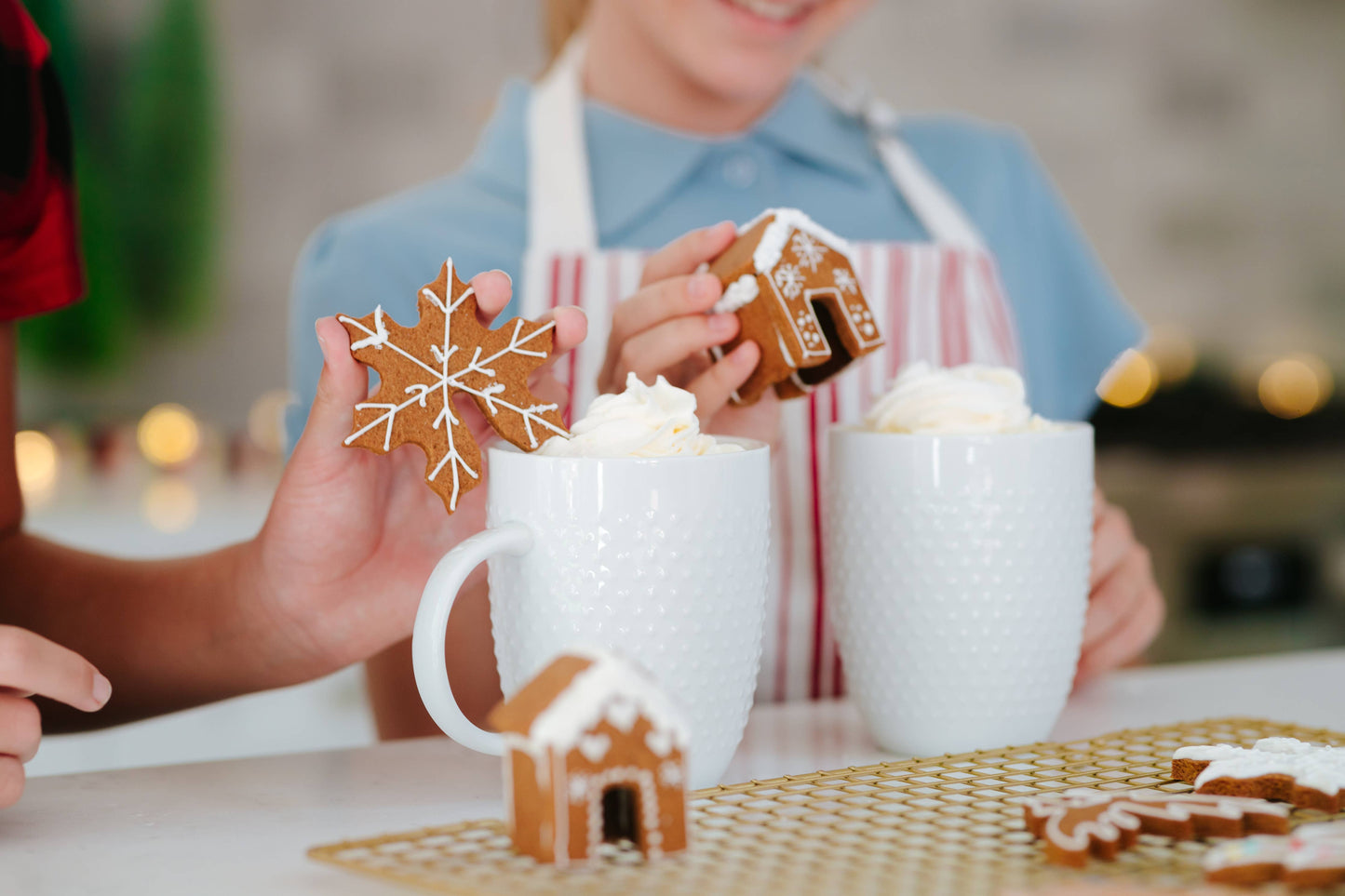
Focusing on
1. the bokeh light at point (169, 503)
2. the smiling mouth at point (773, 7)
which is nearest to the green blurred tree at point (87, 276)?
the bokeh light at point (169, 503)

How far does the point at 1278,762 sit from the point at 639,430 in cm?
34

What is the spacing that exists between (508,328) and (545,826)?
0.27 meters

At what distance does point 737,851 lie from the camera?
535 mm

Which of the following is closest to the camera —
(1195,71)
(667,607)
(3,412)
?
(667,607)

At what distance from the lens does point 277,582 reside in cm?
80

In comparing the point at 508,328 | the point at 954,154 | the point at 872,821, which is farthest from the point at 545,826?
the point at 954,154

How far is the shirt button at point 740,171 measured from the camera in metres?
1.25

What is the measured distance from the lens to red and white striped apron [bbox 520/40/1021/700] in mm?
1125

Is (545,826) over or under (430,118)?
under

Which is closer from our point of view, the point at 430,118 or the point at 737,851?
the point at 737,851

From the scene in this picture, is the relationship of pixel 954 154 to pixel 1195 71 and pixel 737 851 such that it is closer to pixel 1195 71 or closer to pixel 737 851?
pixel 737 851

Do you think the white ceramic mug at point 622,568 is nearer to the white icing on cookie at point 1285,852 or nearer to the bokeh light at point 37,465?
the white icing on cookie at point 1285,852

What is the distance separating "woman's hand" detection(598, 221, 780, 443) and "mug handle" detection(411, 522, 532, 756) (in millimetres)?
204

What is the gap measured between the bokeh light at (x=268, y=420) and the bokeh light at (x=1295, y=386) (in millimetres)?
2070
